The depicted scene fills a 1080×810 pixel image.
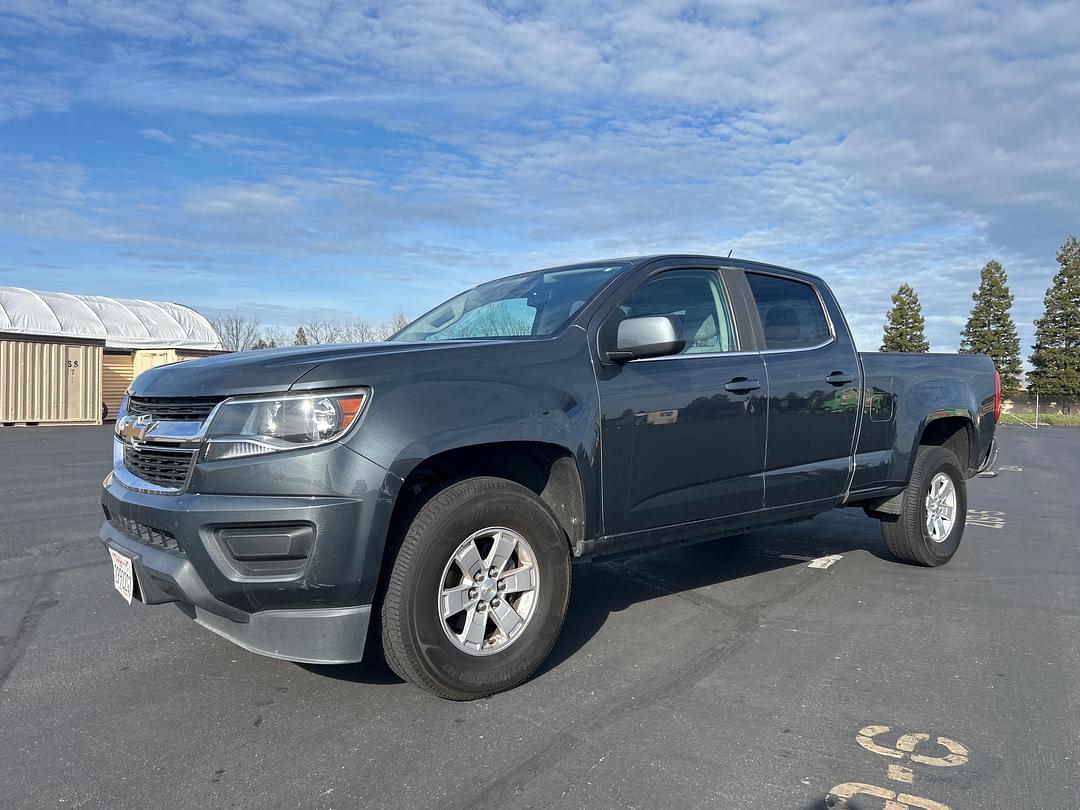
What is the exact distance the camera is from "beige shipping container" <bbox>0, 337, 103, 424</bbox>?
880 inches

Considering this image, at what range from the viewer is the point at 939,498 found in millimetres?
6023

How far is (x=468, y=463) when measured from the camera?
3.64m

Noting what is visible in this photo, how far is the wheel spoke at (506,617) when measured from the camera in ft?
11.4

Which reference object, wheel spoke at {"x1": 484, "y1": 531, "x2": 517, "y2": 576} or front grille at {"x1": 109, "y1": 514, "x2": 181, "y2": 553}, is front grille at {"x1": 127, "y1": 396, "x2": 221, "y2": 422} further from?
wheel spoke at {"x1": 484, "y1": 531, "x2": 517, "y2": 576}

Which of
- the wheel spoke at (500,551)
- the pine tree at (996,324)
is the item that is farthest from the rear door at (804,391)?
the pine tree at (996,324)

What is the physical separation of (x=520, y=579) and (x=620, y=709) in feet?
2.12

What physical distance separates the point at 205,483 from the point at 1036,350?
64438 millimetres

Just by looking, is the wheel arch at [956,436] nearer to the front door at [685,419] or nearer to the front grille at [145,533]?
the front door at [685,419]

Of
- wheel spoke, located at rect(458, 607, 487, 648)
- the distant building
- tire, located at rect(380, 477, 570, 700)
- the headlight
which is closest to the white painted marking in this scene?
tire, located at rect(380, 477, 570, 700)

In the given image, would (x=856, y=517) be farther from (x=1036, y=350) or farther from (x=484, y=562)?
(x=1036, y=350)

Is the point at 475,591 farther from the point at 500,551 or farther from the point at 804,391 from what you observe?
the point at 804,391

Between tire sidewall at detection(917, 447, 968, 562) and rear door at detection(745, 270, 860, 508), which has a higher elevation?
rear door at detection(745, 270, 860, 508)

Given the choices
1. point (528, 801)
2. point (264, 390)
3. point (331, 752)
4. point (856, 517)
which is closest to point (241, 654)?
point (331, 752)

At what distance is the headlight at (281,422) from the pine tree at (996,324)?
61954 millimetres
